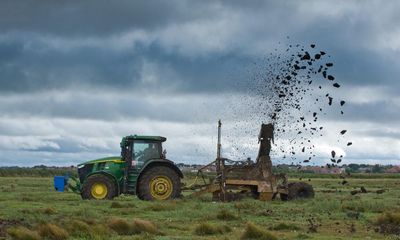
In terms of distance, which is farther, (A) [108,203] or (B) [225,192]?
(B) [225,192]

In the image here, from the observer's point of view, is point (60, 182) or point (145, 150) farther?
point (60, 182)

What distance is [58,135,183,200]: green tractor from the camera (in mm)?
33375

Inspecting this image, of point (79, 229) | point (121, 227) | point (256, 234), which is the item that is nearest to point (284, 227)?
point (256, 234)

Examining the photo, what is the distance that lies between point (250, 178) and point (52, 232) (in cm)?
1771

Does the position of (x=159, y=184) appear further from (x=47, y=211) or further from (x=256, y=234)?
(x=256, y=234)

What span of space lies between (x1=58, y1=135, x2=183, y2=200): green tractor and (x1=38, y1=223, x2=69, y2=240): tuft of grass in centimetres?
1480

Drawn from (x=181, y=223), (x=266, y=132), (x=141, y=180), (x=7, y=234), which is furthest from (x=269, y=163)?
(x=7, y=234)

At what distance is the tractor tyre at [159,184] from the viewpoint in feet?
109

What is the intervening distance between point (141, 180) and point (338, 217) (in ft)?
36.7

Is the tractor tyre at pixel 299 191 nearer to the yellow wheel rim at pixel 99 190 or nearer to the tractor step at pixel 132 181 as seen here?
the tractor step at pixel 132 181

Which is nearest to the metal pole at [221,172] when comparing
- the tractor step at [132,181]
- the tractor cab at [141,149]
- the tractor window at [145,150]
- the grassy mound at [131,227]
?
the tractor cab at [141,149]

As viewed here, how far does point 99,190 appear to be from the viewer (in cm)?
3347

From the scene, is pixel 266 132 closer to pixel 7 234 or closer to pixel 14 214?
pixel 14 214

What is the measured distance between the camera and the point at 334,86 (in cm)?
2522
